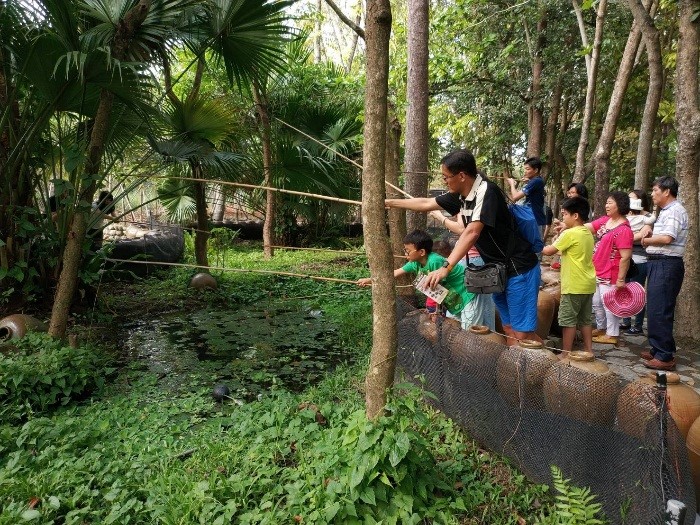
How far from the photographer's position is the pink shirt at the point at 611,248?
452cm

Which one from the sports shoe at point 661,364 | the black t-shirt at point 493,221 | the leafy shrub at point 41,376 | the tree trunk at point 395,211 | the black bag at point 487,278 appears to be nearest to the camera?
the black t-shirt at point 493,221

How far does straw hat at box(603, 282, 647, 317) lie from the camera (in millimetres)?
4598

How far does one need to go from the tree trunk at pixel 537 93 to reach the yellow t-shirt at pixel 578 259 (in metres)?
7.84

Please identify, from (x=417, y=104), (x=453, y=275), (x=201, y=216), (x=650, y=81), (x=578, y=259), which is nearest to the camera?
(x=578, y=259)

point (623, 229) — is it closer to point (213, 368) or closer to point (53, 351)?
point (213, 368)

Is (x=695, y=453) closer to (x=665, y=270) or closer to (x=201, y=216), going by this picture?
(x=665, y=270)

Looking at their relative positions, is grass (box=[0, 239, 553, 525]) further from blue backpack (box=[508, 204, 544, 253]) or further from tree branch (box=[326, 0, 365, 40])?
tree branch (box=[326, 0, 365, 40])

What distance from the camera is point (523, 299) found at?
350 cm

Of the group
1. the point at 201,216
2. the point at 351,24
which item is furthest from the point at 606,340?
the point at 201,216

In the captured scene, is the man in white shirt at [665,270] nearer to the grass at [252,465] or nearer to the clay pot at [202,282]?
the grass at [252,465]

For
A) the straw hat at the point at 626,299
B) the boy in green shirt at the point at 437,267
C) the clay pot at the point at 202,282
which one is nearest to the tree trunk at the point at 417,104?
the boy in green shirt at the point at 437,267

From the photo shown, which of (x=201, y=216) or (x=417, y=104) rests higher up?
(x=417, y=104)

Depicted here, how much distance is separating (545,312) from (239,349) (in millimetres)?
2988

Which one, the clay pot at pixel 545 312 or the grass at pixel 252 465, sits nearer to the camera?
the grass at pixel 252 465
